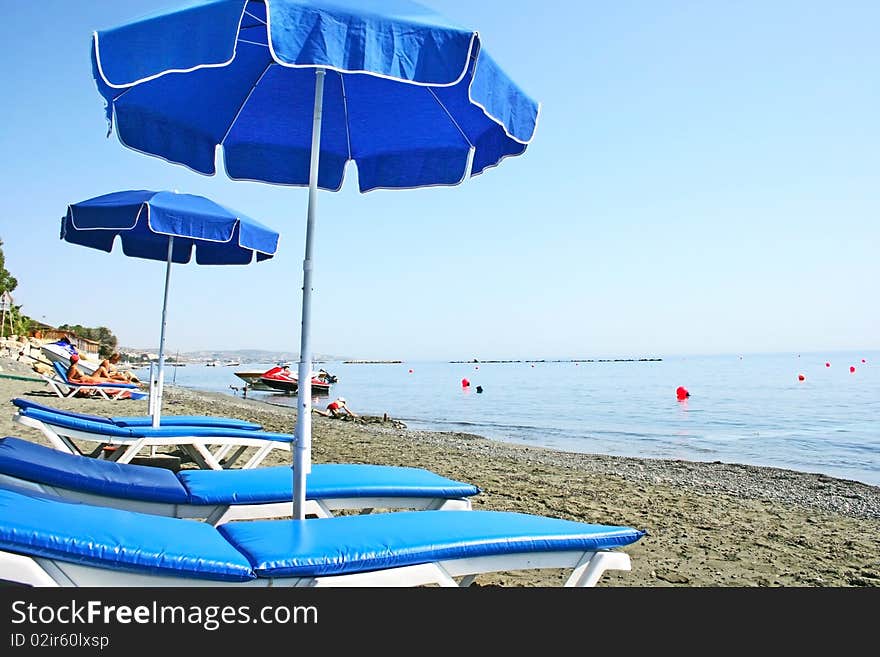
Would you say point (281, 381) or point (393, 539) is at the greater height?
point (393, 539)

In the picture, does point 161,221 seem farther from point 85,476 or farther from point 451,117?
point 451,117

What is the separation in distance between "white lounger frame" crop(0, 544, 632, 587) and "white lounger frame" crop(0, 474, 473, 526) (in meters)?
1.12

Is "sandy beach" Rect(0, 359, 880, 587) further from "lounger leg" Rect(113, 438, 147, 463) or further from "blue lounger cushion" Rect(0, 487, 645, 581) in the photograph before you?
"lounger leg" Rect(113, 438, 147, 463)

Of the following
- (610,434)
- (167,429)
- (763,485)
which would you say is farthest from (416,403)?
(167,429)

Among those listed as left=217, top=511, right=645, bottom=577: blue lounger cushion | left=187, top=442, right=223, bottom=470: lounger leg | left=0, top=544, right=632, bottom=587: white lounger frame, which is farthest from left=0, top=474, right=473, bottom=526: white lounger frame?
left=187, top=442, right=223, bottom=470: lounger leg

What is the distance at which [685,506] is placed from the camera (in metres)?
6.34

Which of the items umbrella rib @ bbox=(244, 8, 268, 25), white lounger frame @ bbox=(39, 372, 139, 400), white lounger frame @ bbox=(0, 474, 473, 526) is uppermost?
umbrella rib @ bbox=(244, 8, 268, 25)

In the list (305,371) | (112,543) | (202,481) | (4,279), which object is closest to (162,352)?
(202,481)

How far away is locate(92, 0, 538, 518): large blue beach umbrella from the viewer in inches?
92.0

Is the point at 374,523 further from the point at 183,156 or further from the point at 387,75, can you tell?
the point at 183,156

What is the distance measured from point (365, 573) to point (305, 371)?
1.08 meters

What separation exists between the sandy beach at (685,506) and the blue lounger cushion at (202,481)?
0.74 m

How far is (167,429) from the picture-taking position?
5.24 meters
